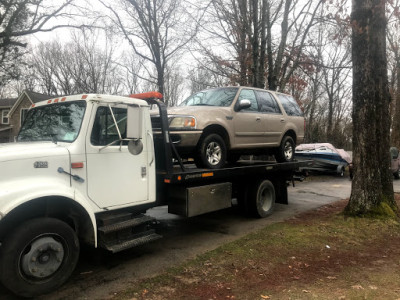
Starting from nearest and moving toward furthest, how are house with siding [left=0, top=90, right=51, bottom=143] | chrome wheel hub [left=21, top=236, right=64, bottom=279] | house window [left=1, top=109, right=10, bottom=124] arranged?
chrome wheel hub [left=21, top=236, right=64, bottom=279] → house with siding [left=0, top=90, right=51, bottom=143] → house window [left=1, top=109, right=10, bottom=124]

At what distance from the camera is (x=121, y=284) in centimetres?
402

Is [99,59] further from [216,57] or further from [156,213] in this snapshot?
[156,213]

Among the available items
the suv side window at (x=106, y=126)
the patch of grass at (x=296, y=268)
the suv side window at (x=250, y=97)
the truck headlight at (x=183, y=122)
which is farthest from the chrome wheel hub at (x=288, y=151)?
the suv side window at (x=106, y=126)

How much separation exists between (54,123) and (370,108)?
230 inches

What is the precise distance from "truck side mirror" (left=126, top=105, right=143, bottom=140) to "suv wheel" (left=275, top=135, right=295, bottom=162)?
4555mm

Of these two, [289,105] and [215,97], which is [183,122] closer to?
[215,97]

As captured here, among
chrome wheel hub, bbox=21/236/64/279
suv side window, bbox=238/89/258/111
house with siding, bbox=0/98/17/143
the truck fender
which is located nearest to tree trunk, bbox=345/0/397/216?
suv side window, bbox=238/89/258/111

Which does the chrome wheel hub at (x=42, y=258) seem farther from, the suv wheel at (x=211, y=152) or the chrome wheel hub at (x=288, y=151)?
the chrome wheel hub at (x=288, y=151)

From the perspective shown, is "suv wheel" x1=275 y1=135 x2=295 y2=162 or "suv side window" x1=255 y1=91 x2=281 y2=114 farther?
Result: "suv wheel" x1=275 y1=135 x2=295 y2=162

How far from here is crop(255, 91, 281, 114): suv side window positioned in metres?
7.37

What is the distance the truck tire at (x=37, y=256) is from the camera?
11.0ft

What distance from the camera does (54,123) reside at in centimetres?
445

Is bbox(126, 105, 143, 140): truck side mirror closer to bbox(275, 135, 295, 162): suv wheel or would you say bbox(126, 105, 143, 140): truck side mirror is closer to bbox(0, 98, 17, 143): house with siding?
bbox(275, 135, 295, 162): suv wheel

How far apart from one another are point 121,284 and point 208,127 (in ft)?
9.99
